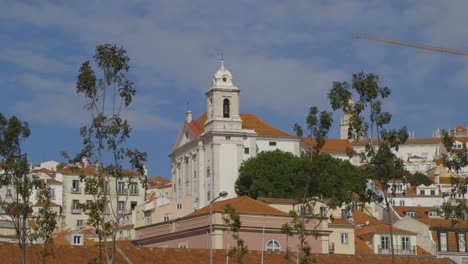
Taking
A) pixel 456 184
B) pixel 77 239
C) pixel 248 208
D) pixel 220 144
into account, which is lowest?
pixel 456 184

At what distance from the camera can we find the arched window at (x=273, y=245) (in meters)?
94.2

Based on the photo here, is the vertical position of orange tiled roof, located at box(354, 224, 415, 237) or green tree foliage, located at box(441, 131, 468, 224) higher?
orange tiled roof, located at box(354, 224, 415, 237)

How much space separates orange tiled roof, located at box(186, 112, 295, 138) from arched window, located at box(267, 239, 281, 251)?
3362 inches

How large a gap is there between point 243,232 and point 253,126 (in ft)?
302

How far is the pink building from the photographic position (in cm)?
9288

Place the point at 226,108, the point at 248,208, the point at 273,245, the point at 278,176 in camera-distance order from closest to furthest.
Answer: the point at 273,245 < the point at 248,208 < the point at 278,176 < the point at 226,108

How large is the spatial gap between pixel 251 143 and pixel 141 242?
72.1 meters

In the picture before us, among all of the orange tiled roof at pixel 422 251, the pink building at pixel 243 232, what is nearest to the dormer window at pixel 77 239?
the pink building at pixel 243 232

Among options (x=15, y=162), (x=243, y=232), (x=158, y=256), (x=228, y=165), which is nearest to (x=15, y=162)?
(x=15, y=162)

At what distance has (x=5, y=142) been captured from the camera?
65.2 metres

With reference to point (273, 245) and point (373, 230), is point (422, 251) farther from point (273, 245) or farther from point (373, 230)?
point (273, 245)

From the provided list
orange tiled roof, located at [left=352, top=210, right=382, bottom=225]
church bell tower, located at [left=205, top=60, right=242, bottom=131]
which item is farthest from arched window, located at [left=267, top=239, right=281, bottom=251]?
church bell tower, located at [left=205, top=60, right=242, bottom=131]

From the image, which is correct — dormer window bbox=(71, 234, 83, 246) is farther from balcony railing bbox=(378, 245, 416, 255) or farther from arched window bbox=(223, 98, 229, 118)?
arched window bbox=(223, 98, 229, 118)

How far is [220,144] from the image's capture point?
172 meters
